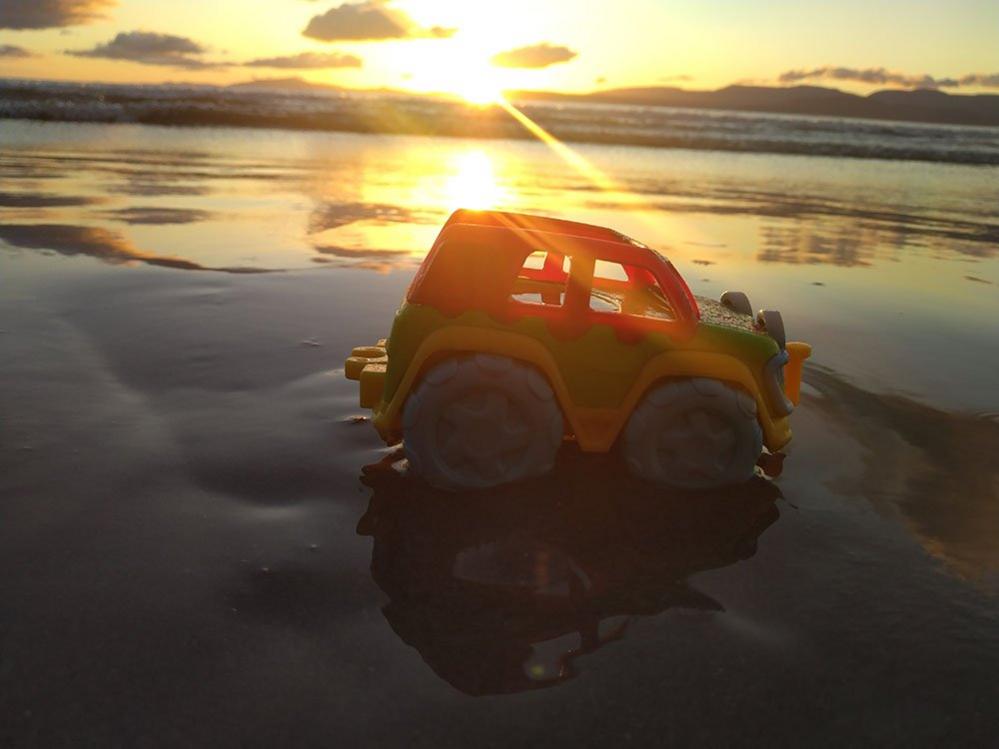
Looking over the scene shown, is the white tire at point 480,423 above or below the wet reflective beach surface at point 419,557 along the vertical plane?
above

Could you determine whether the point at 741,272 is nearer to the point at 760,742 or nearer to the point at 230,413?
the point at 230,413

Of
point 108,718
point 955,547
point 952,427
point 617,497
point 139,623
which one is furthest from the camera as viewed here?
point 952,427

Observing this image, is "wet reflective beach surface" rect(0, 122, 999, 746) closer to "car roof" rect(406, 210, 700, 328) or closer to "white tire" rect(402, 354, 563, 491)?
"white tire" rect(402, 354, 563, 491)

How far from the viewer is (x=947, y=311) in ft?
27.6

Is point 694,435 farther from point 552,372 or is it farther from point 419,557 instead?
point 419,557

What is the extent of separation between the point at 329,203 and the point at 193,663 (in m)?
11.9

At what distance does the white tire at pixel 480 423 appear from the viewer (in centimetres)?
402

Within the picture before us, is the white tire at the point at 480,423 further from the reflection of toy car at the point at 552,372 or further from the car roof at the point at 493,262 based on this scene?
the car roof at the point at 493,262

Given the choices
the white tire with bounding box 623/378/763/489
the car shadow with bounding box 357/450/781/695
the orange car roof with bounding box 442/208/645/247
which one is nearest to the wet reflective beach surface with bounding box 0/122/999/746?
the car shadow with bounding box 357/450/781/695

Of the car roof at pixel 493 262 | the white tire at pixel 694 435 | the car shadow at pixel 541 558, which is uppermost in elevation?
the car roof at pixel 493 262

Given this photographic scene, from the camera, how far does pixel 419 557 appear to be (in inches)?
140

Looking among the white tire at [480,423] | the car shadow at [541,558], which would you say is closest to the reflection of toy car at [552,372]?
the white tire at [480,423]


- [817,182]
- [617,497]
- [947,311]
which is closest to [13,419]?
[617,497]

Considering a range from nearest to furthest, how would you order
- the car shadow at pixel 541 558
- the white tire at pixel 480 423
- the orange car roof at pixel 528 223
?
1. the car shadow at pixel 541 558
2. the white tire at pixel 480 423
3. the orange car roof at pixel 528 223
